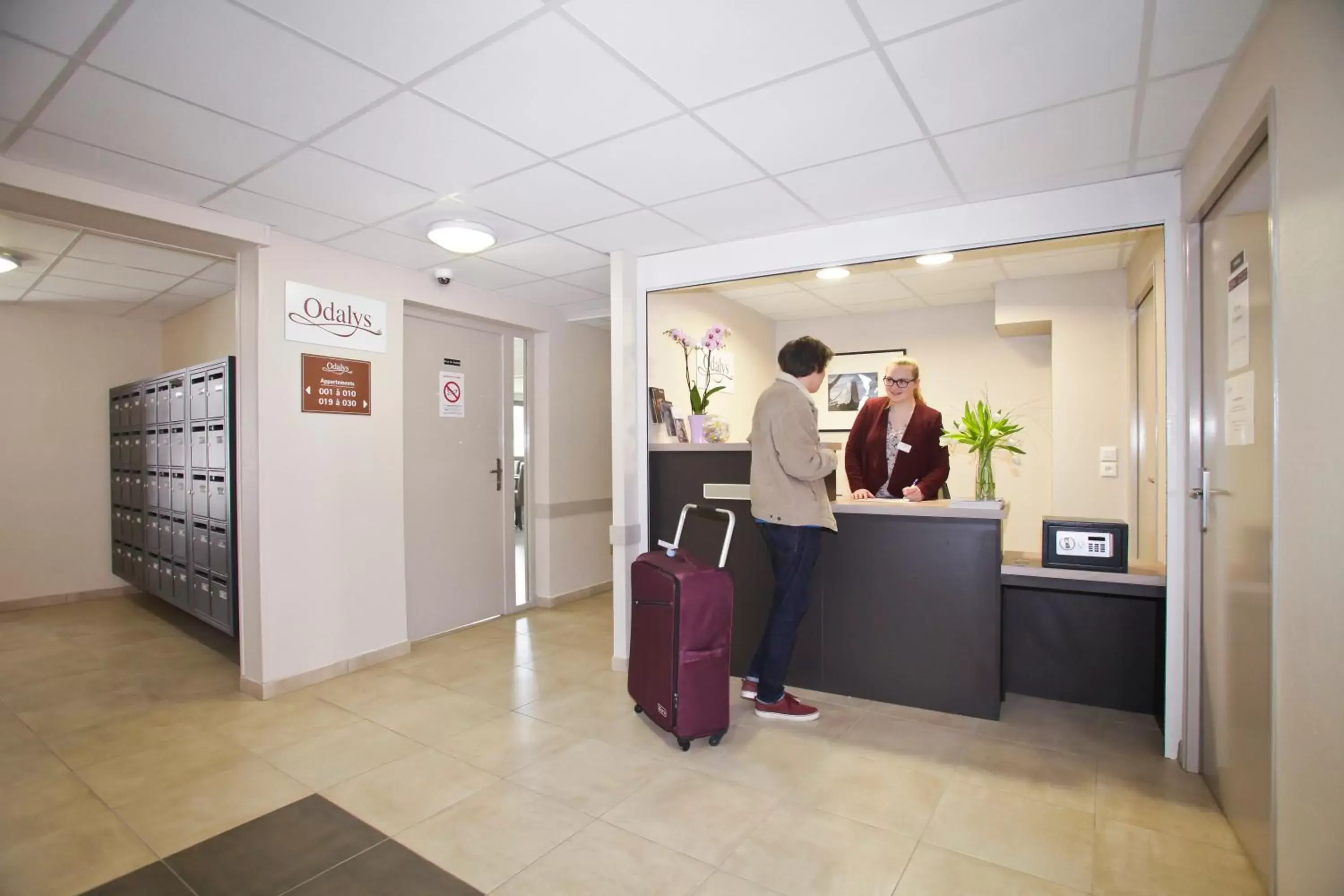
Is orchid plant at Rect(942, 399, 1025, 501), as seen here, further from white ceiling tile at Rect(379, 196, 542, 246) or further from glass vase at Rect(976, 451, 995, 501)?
white ceiling tile at Rect(379, 196, 542, 246)

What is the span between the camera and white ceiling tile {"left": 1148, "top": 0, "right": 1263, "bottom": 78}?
1781 mm

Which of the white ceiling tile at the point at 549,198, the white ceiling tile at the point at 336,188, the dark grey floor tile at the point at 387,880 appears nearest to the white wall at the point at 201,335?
the white ceiling tile at the point at 336,188

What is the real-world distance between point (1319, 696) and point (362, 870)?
2.58 m

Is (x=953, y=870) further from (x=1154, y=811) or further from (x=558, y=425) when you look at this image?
(x=558, y=425)

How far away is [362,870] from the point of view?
204 centimetres

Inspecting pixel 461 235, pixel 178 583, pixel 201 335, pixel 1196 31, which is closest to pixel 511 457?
pixel 461 235

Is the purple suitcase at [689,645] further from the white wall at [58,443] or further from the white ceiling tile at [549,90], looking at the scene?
the white wall at [58,443]

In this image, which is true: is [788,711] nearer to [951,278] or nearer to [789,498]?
[789,498]

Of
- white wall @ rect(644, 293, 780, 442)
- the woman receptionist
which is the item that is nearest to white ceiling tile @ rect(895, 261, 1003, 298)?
the woman receptionist

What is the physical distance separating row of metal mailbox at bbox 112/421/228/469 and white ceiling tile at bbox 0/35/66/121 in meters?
2.11

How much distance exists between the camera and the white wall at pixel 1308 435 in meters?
1.40

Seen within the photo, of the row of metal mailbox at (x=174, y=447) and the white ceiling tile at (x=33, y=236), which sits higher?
the white ceiling tile at (x=33, y=236)

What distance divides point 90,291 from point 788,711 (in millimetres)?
5934

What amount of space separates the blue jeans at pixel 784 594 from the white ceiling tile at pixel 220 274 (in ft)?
12.9
